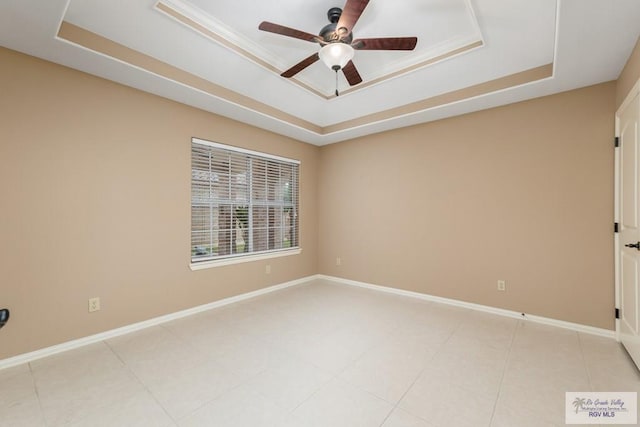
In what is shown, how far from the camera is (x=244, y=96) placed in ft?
10.9

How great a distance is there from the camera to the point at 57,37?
2051 millimetres

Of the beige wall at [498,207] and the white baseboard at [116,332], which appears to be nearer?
the white baseboard at [116,332]

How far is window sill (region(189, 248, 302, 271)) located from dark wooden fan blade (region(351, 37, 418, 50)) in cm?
288

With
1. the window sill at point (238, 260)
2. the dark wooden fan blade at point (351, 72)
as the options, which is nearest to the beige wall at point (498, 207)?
the window sill at point (238, 260)

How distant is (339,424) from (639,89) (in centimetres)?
310

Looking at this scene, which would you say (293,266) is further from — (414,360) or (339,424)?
(339,424)

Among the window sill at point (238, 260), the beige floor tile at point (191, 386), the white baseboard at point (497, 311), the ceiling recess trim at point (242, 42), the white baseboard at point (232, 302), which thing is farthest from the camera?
the window sill at point (238, 260)

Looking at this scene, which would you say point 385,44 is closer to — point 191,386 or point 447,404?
point 447,404

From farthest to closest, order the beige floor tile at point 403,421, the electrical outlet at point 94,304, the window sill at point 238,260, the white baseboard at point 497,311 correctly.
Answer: the window sill at point 238,260
the white baseboard at point 497,311
the electrical outlet at point 94,304
the beige floor tile at point 403,421

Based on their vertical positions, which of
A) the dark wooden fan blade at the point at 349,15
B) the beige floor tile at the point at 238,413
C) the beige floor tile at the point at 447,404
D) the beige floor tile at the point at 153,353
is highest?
the dark wooden fan blade at the point at 349,15

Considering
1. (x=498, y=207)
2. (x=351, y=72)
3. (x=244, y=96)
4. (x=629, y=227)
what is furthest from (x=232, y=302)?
(x=629, y=227)

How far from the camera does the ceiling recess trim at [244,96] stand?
2.21 m

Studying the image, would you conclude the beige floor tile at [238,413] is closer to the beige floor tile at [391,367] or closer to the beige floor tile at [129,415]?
the beige floor tile at [129,415]

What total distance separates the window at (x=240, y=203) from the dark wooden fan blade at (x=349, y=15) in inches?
87.7
